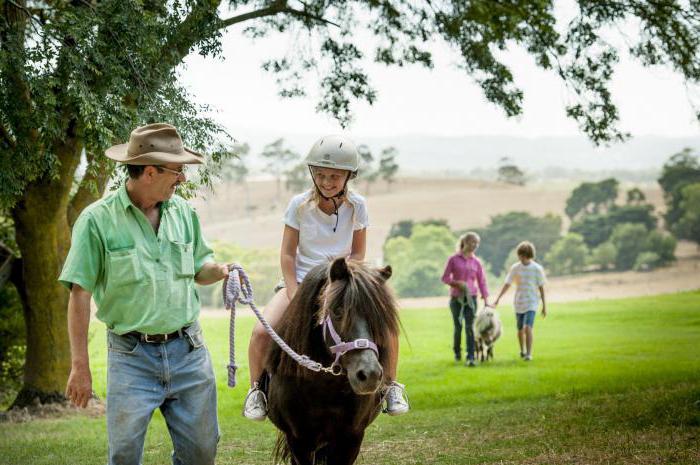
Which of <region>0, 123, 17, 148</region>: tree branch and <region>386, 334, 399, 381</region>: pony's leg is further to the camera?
<region>0, 123, 17, 148</region>: tree branch

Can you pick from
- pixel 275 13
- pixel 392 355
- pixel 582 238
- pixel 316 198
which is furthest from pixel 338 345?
pixel 582 238

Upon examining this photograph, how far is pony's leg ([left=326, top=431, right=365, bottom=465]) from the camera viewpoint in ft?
18.1

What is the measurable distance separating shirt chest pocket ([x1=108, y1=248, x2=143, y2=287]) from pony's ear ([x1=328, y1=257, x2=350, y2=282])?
1.17 m

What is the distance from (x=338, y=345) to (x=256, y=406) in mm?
1561

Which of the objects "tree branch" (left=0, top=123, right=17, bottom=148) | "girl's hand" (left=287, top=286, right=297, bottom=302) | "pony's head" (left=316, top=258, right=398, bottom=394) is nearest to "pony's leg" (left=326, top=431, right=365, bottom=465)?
"pony's head" (left=316, top=258, right=398, bottom=394)

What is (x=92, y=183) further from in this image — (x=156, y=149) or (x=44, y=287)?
(x=156, y=149)

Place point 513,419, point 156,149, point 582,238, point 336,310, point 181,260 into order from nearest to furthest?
point 156,149 < point 181,260 < point 336,310 < point 513,419 < point 582,238

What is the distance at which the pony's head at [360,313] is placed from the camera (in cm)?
449

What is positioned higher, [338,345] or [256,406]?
[338,345]

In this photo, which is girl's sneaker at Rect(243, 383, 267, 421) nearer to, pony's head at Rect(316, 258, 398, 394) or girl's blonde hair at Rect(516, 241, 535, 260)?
pony's head at Rect(316, 258, 398, 394)

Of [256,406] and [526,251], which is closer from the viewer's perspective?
[256,406]

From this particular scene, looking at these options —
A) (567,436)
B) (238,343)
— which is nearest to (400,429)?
(567,436)

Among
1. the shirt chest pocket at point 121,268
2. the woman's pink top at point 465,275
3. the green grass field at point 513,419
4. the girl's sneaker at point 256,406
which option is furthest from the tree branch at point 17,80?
the woman's pink top at point 465,275

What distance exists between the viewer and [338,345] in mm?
4684
